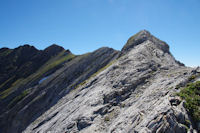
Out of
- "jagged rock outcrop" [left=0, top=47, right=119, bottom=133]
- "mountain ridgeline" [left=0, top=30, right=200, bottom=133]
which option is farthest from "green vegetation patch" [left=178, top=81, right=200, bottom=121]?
"jagged rock outcrop" [left=0, top=47, right=119, bottom=133]

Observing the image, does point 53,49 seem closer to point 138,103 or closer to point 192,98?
point 138,103

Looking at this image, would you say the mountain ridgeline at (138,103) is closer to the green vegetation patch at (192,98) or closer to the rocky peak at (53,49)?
the green vegetation patch at (192,98)

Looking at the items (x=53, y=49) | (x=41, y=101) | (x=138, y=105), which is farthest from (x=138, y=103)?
(x=53, y=49)

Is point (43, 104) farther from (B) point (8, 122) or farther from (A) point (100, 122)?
(A) point (100, 122)

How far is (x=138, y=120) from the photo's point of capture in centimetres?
1496

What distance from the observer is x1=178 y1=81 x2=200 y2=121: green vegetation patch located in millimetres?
13426

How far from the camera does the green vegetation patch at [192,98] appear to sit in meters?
13.4

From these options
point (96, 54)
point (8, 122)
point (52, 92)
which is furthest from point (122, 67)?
point (8, 122)

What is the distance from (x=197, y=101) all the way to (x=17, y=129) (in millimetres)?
64999

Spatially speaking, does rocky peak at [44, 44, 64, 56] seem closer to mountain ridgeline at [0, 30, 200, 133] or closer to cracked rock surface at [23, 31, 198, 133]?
mountain ridgeline at [0, 30, 200, 133]

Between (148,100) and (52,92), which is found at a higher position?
(52,92)

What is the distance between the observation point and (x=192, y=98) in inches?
581

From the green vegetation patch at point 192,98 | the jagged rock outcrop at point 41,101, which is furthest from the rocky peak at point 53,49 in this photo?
the green vegetation patch at point 192,98

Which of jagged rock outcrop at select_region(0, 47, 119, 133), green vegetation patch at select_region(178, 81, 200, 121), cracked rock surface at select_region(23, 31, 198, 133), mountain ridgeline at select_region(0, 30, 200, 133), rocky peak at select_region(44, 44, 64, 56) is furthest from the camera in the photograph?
rocky peak at select_region(44, 44, 64, 56)
